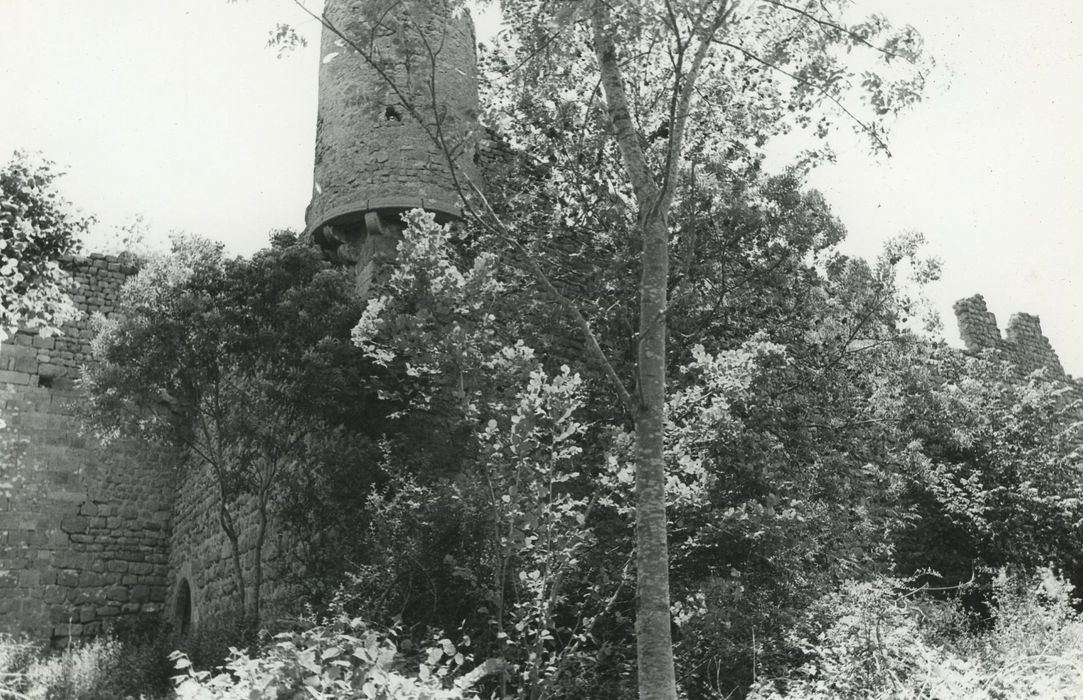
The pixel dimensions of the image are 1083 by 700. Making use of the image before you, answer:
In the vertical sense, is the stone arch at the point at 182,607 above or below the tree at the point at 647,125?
below

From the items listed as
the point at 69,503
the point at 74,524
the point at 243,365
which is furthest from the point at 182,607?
the point at 243,365

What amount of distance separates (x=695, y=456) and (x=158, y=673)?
5.47m

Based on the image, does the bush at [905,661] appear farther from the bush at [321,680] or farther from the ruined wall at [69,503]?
the ruined wall at [69,503]

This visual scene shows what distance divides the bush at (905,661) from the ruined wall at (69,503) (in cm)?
956

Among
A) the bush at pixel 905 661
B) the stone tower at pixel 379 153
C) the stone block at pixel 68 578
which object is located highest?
the stone tower at pixel 379 153

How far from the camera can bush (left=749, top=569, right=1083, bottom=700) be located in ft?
18.7

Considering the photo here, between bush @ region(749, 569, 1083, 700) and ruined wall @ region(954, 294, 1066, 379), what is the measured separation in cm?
917

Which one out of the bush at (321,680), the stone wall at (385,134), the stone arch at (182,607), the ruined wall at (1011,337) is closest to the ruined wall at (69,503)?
the stone arch at (182,607)

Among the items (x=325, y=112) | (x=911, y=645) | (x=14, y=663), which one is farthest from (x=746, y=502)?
(x=14, y=663)

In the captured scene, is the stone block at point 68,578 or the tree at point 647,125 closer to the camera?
the tree at point 647,125

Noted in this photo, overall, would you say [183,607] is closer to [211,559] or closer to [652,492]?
[211,559]

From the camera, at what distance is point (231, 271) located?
8914mm

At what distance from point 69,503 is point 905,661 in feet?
38.7

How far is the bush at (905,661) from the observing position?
18.7ft
